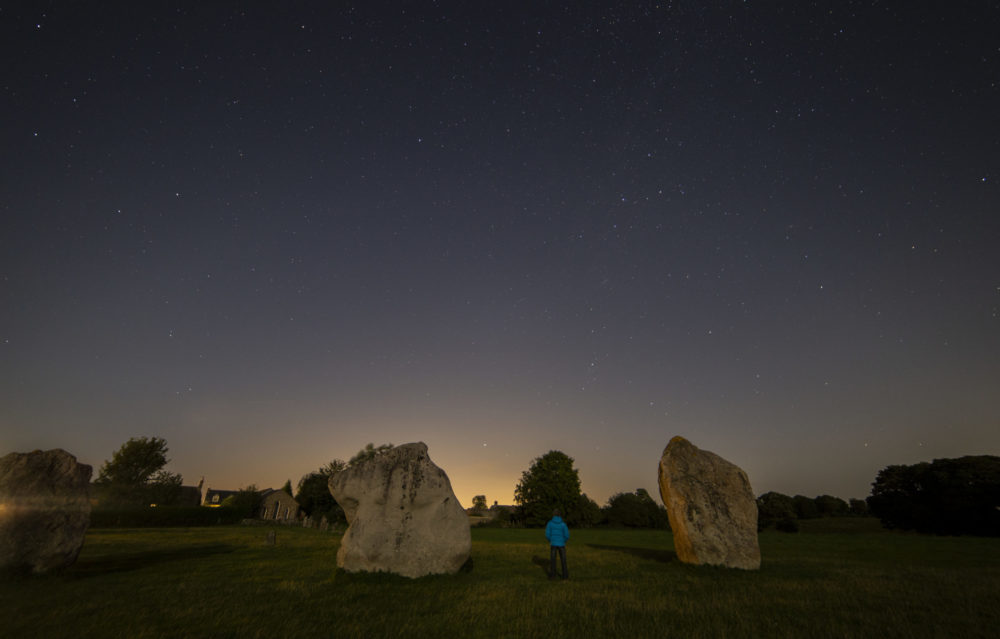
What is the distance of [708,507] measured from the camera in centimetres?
1767

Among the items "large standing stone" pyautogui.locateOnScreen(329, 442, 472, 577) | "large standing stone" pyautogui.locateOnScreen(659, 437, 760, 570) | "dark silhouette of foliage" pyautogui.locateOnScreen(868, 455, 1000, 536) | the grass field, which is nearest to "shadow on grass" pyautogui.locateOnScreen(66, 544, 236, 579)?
the grass field

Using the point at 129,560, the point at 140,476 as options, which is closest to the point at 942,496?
the point at 129,560

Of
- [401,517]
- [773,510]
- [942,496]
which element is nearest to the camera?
[401,517]

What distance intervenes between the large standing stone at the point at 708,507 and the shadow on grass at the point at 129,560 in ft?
66.6

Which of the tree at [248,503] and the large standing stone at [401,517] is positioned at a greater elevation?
the large standing stone at [401,517]

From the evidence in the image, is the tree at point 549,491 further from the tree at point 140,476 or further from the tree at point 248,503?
the tree at point 140,476

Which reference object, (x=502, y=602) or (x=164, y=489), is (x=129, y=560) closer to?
(x=502, y=602)

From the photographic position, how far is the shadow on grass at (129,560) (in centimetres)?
1485

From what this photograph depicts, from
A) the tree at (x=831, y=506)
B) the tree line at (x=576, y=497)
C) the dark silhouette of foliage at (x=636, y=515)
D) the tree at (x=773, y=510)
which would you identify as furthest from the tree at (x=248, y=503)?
the tree at (x=831, y=506)

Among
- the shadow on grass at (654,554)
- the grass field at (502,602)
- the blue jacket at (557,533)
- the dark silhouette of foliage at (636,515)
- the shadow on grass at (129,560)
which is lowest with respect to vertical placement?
the dark silhouette of foliage at (636,515)

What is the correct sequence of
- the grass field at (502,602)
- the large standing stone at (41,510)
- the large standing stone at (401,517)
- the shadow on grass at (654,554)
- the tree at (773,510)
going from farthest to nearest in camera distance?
the tree at (773,510) < the shadow on grass at (654,554) < the large standing stone at (401,517) < the large standing stone at (41,510) < the grass field at (502,602)

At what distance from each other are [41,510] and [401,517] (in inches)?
456

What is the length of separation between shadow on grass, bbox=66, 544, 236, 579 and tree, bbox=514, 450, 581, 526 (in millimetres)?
56710

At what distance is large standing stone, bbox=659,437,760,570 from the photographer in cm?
1681
